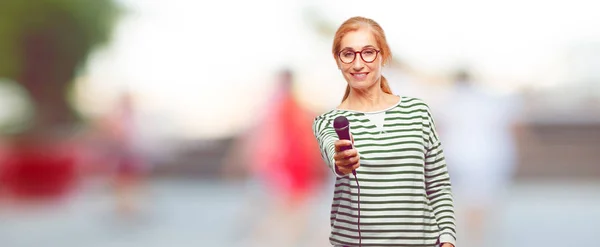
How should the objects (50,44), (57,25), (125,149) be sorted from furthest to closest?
1. (50,44)
2. (57,25)
3. (125,149)

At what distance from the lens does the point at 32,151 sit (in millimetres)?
12422

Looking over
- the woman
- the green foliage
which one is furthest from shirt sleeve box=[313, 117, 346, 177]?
the green foliage

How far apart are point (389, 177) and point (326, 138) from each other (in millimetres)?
119

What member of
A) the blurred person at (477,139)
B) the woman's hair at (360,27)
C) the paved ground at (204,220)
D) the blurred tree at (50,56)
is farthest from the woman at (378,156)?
the blurred tree at (50,56)

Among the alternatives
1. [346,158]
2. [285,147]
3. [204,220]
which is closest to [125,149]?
[204,220]

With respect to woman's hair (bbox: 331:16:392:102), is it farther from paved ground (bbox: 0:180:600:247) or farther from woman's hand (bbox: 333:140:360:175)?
paved ground (bbox: 0:180:600:247)

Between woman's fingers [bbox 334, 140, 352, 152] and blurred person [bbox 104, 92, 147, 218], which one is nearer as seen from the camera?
woman's fingers [bbox 334, 140, 352, 152]

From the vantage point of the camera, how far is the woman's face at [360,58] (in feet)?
5.15

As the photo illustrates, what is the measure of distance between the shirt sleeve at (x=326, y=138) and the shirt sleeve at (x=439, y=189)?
170 millimetres

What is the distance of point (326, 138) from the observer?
61.2 inches

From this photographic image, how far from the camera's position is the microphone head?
4.75 feet

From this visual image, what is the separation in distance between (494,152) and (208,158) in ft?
25.1

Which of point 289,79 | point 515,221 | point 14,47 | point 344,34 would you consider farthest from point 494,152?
point 14,47

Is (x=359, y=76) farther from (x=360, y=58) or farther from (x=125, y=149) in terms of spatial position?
(x=125, y=149)
